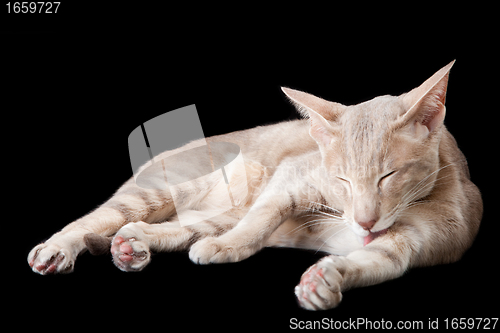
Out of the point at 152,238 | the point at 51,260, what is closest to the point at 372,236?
the point at 152,238

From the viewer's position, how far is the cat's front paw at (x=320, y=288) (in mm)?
2811

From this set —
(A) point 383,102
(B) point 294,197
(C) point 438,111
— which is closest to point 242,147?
(B) point 294,197

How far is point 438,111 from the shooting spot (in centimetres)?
335

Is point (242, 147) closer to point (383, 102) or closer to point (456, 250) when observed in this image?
point (383, 102)

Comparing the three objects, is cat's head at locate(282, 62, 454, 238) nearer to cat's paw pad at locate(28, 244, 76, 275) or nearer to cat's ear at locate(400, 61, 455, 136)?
cat's ear at locate(400, 61, 455, 136)

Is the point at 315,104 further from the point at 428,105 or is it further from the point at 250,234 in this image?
the point at 250,234

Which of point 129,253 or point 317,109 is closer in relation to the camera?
point 129,253

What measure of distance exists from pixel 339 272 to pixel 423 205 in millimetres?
986

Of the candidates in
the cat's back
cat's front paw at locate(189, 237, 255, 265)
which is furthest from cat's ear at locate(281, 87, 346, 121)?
cat's front paw at locate(189, 237, 255, 265)

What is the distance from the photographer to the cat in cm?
324

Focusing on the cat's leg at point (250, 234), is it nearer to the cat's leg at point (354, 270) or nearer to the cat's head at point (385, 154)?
the cat's head at point (385, 154)

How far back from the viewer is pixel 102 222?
4.00 meters

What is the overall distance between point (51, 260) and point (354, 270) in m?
1.97

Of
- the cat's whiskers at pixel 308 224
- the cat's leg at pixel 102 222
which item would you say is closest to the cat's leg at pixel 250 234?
the cat's whiskers at pixel 308 224
